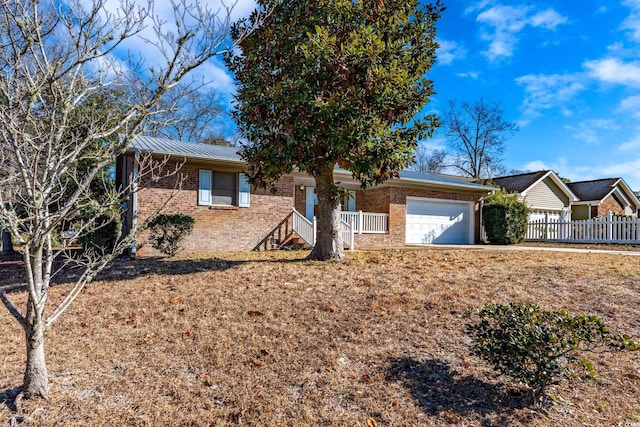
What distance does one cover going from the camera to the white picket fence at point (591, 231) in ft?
49.7

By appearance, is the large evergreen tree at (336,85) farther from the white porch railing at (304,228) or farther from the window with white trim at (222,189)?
the white porch railing at (304,228)

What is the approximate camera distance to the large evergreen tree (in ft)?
23.0

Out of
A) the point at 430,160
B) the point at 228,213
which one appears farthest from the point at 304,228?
the point at 430,160

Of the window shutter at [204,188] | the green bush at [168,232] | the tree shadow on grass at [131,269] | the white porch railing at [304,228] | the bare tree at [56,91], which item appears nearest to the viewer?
the bare tree at [56,91]

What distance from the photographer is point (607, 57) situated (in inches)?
378

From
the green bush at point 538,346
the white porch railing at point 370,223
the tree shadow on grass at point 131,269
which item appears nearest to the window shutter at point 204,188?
the tree shadow on grass at point 131,269

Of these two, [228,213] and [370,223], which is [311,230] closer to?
[228,213]

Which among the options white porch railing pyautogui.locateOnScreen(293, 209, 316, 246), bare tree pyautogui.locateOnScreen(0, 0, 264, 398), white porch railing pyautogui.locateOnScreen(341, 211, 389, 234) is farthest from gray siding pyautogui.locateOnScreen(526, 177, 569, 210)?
bare tree pyautogui.locateOnScreen(0, 0, 264, 398)

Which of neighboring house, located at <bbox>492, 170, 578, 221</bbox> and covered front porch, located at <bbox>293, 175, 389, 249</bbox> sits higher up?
neighboring house, located at <bbox>492, 170, 578, 221</bbox>

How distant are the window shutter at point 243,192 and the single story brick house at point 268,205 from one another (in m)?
0.03

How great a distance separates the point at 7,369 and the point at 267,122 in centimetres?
572

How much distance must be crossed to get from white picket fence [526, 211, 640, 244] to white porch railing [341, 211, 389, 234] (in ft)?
28.8

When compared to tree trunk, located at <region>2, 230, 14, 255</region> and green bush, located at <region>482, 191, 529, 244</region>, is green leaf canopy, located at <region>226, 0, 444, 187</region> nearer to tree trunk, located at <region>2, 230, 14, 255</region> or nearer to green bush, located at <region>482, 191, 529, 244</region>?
green bush, located at <region>482, 191, 529, 244</region>

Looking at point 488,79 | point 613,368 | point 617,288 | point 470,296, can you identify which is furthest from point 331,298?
point 488,79
